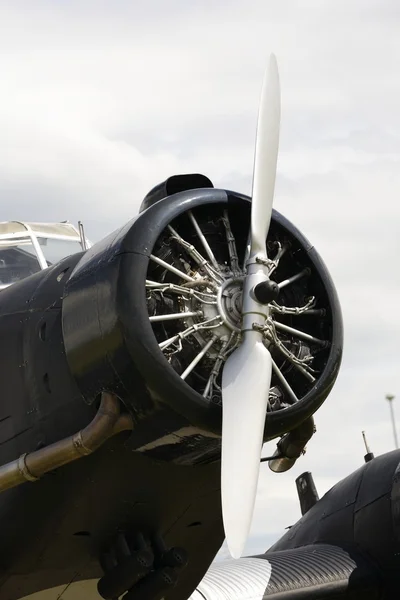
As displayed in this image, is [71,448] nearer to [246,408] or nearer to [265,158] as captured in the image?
[246,408]

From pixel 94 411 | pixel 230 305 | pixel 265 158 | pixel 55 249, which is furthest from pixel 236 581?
pixel 265 158

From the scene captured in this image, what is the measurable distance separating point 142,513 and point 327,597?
12.2 feet

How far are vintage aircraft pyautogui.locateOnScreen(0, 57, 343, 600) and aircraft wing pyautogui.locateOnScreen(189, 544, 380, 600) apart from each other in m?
2.21

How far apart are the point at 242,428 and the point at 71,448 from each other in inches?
52.8

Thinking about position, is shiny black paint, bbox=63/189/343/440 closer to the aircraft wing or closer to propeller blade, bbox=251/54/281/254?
propeller blade, bbox=251/54/281/254

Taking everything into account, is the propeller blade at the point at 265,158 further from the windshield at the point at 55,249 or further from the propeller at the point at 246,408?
the windshield at the point at 55,249

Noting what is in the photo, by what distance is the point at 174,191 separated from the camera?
34.7 ft

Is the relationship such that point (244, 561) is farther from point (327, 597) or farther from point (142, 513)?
point (142, 513)

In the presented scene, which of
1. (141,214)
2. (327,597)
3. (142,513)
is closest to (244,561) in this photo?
(327,597)

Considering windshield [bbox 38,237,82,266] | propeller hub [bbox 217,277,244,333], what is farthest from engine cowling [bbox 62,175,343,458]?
windshield [bbox 38,237,82,266]

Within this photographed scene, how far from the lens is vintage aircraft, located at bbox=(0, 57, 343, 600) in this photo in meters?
9.48

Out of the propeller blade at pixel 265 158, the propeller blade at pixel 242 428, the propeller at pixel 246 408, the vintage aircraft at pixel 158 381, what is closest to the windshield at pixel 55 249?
the vintage aircraft at pixel 158 381

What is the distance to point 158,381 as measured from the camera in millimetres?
9281

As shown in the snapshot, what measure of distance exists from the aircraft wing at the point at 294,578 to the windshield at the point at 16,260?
3795 millimetres
